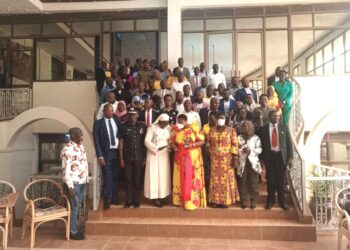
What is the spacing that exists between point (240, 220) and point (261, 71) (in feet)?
19.1

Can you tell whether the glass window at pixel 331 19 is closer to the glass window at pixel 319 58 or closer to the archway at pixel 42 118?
the glass window at pixel 319 58

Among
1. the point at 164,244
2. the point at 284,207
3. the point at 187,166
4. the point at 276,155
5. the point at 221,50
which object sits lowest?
the point at 164,244

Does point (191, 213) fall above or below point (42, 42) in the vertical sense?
below

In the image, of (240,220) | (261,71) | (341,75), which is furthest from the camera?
(261,71)

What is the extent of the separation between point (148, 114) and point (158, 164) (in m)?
1.03

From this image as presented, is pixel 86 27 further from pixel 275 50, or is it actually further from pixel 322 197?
pixel 322 197

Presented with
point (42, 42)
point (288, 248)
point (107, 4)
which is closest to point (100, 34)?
point (107, 4)

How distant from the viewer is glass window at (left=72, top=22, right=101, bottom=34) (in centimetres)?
1058

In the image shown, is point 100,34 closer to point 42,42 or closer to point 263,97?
point 42,42

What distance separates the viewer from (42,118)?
915 centimetres

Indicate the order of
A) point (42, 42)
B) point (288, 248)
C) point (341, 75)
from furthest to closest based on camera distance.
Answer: point (42, 42) < point (341, 75) < point (288, 248)

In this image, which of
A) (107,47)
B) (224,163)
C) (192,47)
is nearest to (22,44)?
(107,47)

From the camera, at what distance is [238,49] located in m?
10.3

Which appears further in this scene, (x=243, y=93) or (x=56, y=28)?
(x=56, y=28)
